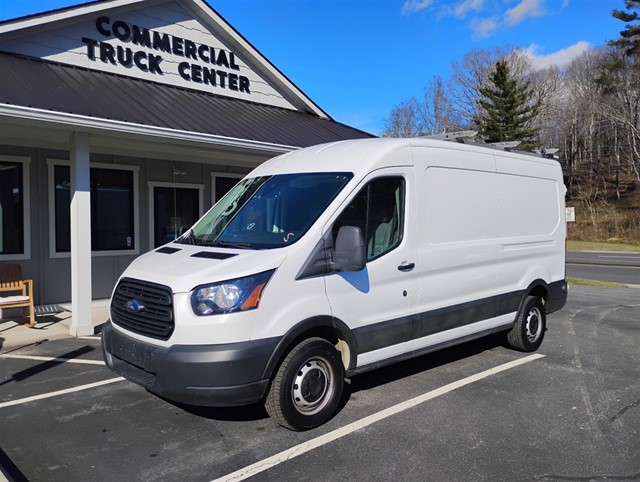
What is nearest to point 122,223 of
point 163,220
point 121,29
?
point 163,220

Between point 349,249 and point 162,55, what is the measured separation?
8008 millimetres

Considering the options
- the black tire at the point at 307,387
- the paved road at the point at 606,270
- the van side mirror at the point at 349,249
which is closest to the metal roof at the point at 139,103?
the van side mirror at the point at 349,249

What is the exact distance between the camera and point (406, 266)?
472cm

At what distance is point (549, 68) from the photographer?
55.8 meters

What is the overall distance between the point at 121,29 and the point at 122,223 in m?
3.65

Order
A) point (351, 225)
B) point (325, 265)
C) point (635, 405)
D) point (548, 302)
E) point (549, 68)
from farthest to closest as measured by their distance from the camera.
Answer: point (549, 68) → point (548, 302) → point (635, 405) → point (351, 225) → point (325, 265)

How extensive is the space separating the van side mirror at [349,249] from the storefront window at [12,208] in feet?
23.7

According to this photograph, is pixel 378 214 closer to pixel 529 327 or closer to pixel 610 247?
pixel 529 327

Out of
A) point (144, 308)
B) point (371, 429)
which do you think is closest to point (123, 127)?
point (144, 308)

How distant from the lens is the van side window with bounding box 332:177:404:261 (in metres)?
4.44

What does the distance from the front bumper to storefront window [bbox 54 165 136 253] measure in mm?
6805

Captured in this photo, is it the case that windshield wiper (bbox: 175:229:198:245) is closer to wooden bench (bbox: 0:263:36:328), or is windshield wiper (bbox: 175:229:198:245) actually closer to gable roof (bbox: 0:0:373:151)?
gable roof (bbox: 0:0:373:151)

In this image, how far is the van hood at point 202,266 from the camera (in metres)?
3.73

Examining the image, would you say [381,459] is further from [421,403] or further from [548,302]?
[548,302]
